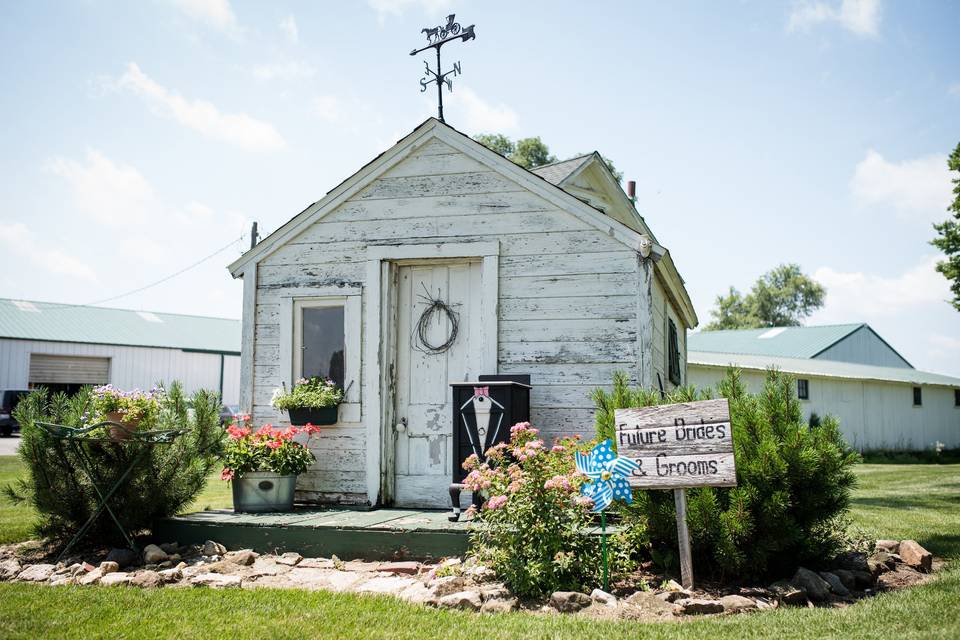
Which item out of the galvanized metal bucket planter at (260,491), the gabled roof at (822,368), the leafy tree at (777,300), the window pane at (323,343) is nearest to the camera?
the galvanized metal bucket planter at (260,491)

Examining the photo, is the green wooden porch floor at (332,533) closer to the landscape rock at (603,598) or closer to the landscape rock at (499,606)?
the landscape rock at (499,606)

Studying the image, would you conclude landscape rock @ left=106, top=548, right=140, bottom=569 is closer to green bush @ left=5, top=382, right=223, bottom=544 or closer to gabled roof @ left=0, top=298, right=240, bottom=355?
green bush @ left=5, top=382, right=223, bottom=544

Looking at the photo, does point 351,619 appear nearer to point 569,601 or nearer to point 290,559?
point 569,601

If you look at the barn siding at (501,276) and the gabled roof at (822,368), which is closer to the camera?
the barn siding at (501,276)

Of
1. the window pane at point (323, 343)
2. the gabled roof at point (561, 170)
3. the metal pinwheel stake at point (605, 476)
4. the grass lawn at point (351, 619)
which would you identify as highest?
the gabled roof at point (561, 170)

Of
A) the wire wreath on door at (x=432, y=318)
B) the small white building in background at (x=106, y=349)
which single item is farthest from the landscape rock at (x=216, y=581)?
the small white building in background at (x=106, y=349)

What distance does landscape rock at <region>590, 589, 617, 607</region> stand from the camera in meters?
4.80

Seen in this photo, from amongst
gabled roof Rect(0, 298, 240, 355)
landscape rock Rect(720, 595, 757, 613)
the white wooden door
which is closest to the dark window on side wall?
the white wooden door

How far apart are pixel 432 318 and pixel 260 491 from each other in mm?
2322

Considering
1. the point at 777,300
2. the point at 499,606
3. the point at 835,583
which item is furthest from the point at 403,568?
the point at 777,300

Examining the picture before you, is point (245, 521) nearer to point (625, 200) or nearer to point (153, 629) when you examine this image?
point (153, 629)

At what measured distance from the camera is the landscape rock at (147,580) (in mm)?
5555

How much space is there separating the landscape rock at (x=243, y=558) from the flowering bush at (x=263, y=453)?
1.05 m

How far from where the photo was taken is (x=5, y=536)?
7477 millimetres
